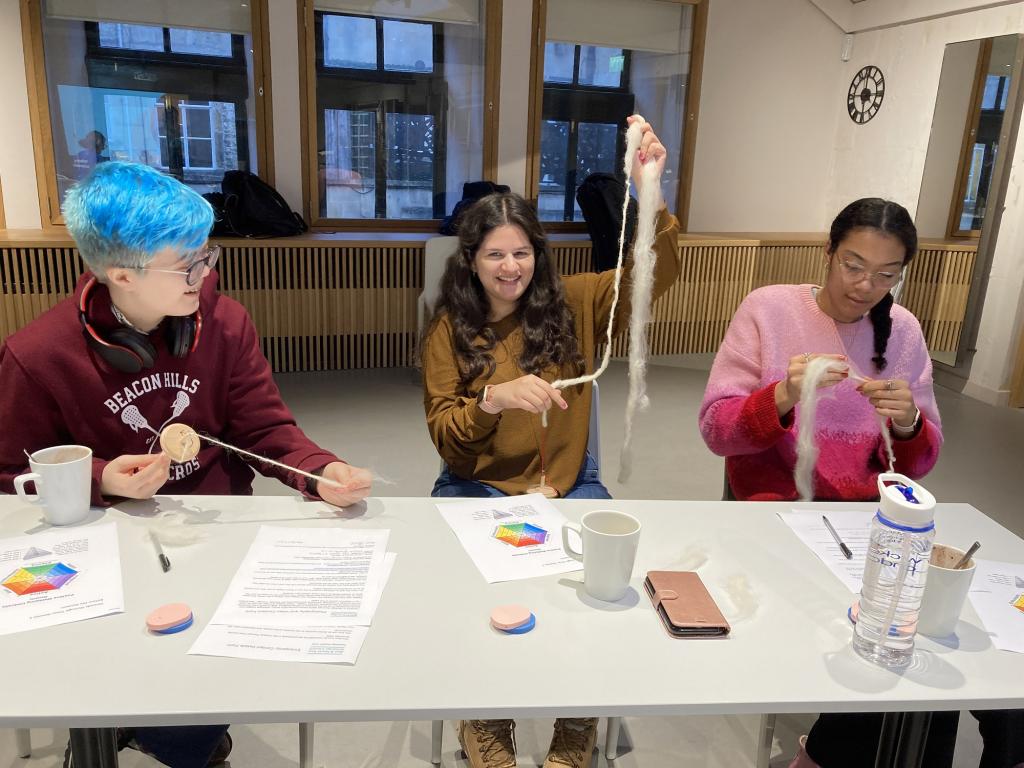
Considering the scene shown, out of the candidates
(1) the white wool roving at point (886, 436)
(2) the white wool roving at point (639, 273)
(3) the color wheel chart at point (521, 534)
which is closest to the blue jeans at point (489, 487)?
(2) the white wool roving at point (639, 273)

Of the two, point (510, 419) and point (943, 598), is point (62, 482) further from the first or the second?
point (943, 598)

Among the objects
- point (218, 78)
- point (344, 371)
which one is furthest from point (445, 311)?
point (218, 78)

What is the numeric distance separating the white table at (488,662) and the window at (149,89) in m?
4.28

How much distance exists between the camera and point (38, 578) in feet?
3.89

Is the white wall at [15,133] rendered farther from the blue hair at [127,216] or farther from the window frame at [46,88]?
the blue hair at [127,216]

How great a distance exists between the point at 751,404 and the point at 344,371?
3.80 meters

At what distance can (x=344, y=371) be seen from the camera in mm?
5207

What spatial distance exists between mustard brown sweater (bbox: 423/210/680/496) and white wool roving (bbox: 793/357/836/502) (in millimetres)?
477

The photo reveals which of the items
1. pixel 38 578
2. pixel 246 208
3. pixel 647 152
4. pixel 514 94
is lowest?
pixel 38 578

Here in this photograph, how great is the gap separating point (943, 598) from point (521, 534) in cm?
66

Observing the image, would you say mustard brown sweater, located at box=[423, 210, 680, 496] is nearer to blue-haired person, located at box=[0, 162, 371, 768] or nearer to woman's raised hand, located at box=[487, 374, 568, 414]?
woman's raised hand, located at box=[487, 374, 568, 414]

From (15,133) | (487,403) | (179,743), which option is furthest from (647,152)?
(15,133)

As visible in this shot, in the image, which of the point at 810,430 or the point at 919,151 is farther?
the point at 919,151

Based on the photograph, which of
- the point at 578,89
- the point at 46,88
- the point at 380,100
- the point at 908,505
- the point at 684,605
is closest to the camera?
the point at 908,505
